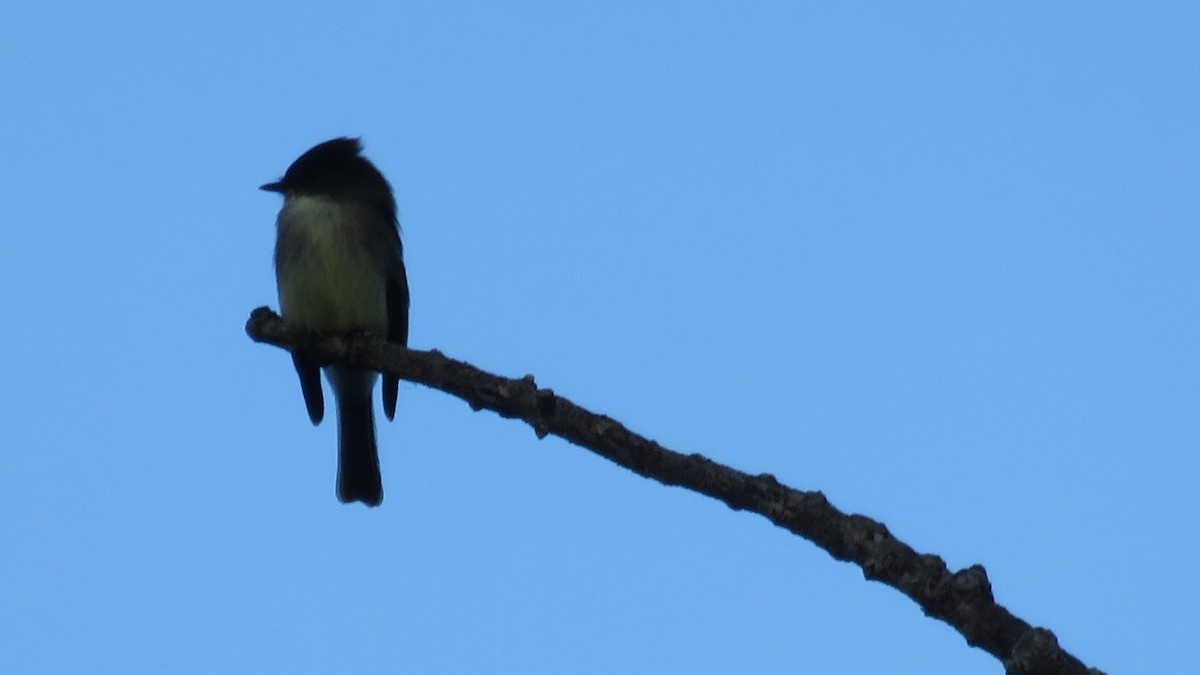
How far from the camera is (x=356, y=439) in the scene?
276 inches

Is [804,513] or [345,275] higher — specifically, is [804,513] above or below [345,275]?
below

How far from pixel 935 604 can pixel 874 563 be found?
151 mm

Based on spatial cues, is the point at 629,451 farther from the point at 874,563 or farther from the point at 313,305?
the point at 313,305

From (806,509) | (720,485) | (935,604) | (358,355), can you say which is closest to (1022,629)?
(935,604)

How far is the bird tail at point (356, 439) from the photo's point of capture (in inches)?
270

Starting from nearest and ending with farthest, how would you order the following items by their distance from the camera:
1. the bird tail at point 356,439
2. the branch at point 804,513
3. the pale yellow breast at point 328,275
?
1. the branch at point 804,513
2. the pale yellow breast at point 328,275
3. the bird tail at point 356,439

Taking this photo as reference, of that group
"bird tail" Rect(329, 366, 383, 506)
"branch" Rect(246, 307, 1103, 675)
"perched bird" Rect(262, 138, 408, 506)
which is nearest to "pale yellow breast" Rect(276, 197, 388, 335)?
"perched bird" Rect(262, 138, 408, 506)

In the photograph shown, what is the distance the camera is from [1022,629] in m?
2.92

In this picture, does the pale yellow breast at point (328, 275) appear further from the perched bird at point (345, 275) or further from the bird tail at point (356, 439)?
the bird tail at point (356, 439)

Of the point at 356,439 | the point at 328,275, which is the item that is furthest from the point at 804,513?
the point at 356,439

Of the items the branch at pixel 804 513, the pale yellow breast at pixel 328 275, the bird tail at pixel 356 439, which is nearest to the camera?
the branch at pixel 804 513

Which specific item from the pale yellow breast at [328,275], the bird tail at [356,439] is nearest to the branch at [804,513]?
the pale yellow breast at [328,275]

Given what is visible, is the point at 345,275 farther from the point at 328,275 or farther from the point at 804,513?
the point at 804,513

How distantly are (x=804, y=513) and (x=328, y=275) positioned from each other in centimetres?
348
